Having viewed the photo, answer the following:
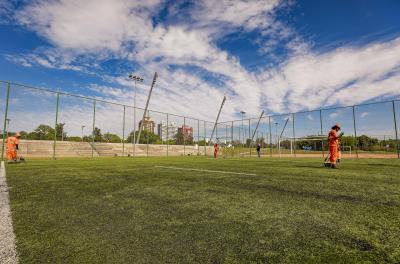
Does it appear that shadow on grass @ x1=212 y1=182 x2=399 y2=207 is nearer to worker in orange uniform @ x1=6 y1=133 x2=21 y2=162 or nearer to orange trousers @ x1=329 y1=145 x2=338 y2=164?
orange trousers @ x1=329 y1=145 x2=338 y2=164

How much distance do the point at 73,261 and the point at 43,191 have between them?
3218mm

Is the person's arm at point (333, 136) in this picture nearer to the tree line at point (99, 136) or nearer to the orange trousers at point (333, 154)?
the orange trousers at point (333, 154)

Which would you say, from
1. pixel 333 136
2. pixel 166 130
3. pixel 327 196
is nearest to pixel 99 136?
pixel 166 130

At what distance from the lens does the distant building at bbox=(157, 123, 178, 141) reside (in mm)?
32463

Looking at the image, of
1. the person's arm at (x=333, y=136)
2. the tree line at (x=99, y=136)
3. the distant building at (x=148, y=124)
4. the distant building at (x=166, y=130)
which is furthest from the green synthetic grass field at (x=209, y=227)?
the distant building at (x=166, y=130)

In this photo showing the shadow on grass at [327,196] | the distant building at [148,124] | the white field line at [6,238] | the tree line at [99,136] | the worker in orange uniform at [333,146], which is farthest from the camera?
the distant building at [148,124]

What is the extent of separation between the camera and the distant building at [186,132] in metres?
34.6

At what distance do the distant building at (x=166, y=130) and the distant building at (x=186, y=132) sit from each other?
137 cm

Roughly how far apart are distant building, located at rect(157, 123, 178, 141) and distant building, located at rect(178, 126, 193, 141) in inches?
54.0

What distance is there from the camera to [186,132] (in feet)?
117

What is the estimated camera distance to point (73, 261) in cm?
168

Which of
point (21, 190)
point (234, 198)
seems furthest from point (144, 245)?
point (21, 190)

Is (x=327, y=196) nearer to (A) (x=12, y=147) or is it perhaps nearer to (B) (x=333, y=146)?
(B) (x=333, y=146)

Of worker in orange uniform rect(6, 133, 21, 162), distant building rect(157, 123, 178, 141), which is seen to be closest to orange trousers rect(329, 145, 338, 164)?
worker in orange uniform rect(6, 133, 21, 162)
